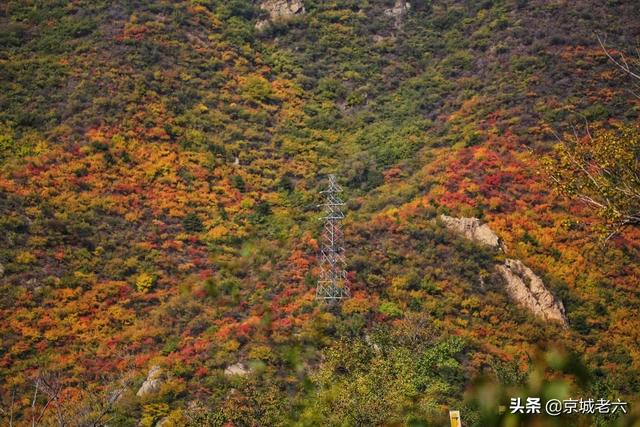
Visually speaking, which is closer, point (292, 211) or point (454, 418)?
point (454, 418)

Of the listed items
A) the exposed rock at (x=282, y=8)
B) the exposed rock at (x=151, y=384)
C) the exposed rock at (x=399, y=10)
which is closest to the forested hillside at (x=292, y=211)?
the exposed rock at (x=151, y=384)

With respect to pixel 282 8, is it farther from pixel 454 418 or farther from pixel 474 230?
pixel 454 418

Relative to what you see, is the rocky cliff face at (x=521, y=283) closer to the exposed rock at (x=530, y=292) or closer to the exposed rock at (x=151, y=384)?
the exposed rock at (x=530, y=292)

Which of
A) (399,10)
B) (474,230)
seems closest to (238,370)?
(474,230)

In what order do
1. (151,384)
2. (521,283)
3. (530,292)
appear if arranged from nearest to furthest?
(151,384), (530,292), (521,283)

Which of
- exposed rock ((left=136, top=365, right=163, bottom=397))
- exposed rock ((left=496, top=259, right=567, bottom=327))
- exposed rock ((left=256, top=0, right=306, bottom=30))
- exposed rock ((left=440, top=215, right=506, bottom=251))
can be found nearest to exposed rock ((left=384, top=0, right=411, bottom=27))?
exposed rock ((left=256, top=0, right=306, bottom=30))

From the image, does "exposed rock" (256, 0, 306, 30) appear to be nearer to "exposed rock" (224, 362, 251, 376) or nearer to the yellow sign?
"exposed rock" (224, 362, 251, 376)
